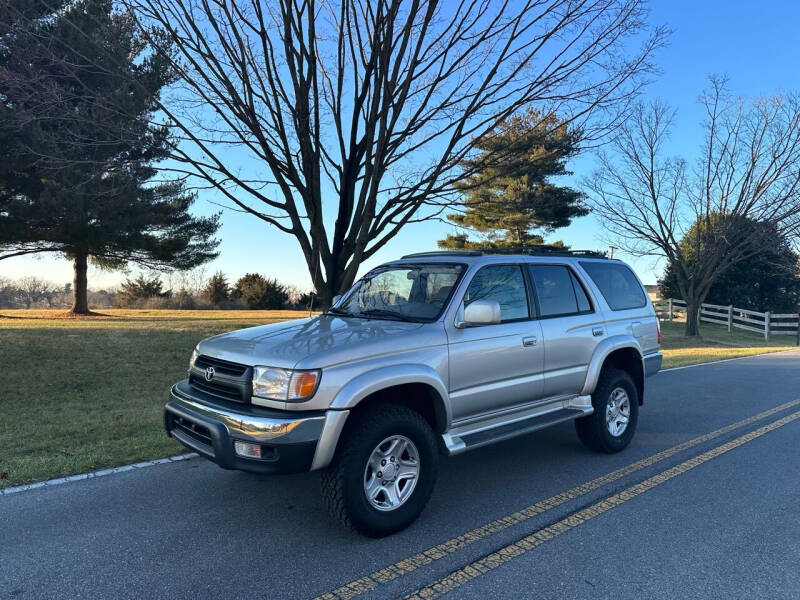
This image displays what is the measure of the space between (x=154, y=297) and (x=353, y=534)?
121ft

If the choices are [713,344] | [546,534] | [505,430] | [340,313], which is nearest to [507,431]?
[505,430]

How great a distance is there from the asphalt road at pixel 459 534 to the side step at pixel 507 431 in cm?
46

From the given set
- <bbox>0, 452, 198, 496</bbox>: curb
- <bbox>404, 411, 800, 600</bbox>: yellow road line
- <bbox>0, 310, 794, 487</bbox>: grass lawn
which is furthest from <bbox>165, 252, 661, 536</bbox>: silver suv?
<bbox>0, 310, 794, 487</bbox>: grass lawn

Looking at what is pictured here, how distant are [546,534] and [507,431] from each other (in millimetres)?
956

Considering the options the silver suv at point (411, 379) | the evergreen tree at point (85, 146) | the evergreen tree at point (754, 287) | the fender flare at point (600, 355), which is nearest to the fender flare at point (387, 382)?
the silver suv at point (411, 379)

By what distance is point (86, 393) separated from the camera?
898cm

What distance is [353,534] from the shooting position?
12.4 ft

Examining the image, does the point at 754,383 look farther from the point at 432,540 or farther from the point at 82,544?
the point at 82,544

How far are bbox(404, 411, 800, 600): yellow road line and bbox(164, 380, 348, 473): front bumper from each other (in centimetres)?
99

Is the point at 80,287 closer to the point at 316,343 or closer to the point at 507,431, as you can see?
the point at 316,343

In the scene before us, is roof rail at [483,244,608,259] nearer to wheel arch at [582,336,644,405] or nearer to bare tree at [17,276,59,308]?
wheel arch at [582,336,644,405]

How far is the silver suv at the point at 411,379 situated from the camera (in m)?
3.60

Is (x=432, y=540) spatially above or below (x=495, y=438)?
below

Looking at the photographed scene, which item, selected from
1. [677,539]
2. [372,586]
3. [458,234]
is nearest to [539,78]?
[677,539]
